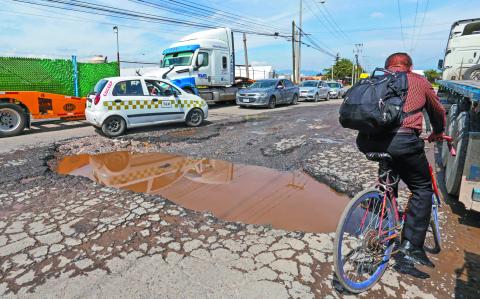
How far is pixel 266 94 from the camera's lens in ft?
53.4

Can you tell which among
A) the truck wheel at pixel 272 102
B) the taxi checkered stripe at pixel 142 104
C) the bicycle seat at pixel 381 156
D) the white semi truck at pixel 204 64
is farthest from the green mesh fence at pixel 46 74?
the bicycle seat at pixel 381 156

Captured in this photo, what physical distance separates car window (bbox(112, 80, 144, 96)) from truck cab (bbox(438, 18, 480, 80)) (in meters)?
10.0

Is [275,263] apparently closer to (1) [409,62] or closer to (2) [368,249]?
(2) [368,249]

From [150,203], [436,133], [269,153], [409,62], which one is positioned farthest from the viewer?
[269,153]

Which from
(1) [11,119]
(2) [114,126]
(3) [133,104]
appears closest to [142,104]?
(3) [133,104]

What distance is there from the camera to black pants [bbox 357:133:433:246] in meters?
2.39

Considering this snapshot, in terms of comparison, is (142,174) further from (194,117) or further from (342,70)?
(342,70)

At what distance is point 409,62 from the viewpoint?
8.35ft

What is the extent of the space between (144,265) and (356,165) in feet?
13.8

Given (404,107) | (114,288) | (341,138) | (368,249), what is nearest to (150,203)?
(114,288)

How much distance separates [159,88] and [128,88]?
3.04 ft

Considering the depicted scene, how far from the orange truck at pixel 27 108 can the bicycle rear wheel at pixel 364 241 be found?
30.6 ft

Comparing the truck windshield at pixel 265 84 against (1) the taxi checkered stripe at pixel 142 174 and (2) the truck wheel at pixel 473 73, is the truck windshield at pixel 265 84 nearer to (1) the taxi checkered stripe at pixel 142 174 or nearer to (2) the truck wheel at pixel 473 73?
(2) the truck wheel at pixel 473 73

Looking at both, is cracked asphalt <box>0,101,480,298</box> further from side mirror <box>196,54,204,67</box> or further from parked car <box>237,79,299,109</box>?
parked car <box>237,79,299,109</box>
